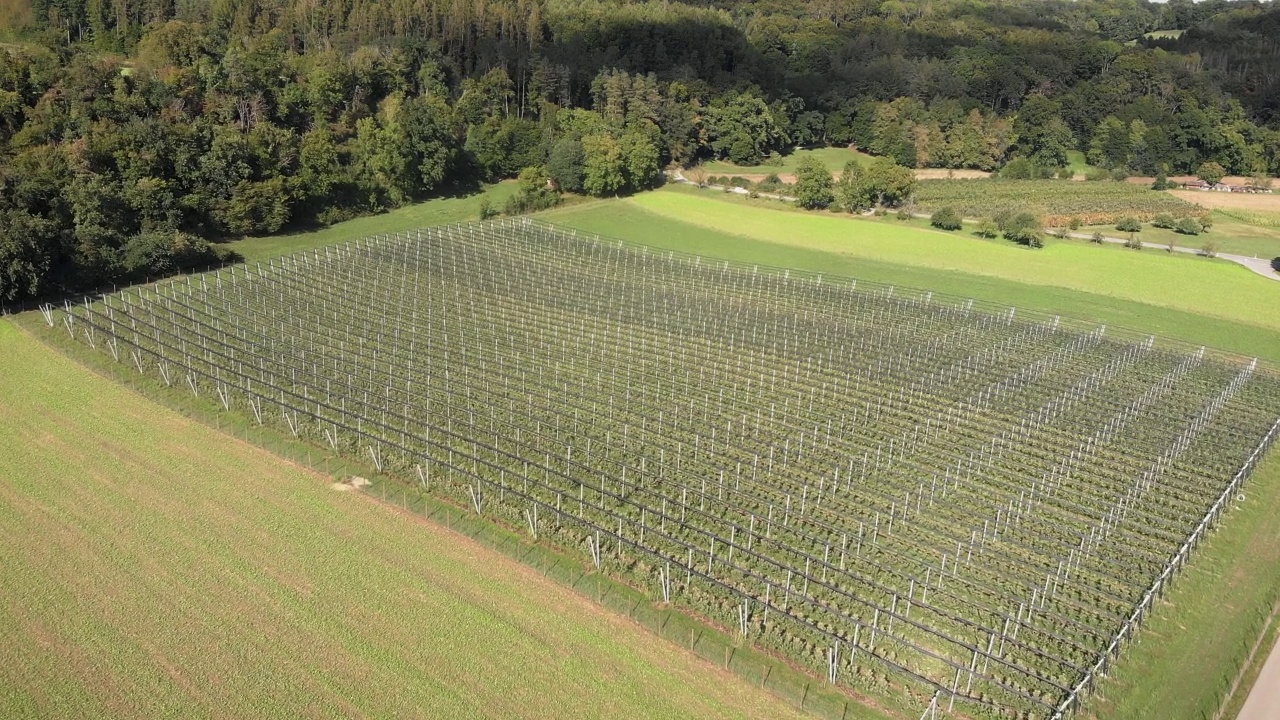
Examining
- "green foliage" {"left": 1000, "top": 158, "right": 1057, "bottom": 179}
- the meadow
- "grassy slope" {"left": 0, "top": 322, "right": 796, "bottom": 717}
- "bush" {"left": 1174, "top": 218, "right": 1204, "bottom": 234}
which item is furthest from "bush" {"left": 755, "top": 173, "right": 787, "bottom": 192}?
"grassy slope" {"left": 0, "top": 322, "right": 796, "bottom": 717}

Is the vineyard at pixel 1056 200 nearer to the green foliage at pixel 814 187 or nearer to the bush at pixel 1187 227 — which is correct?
the bush at pixel 1187 227

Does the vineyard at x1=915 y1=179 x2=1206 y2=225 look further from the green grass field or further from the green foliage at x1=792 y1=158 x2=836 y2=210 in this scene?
the green grass field

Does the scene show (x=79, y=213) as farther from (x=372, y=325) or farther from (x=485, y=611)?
(x=485, y=611)

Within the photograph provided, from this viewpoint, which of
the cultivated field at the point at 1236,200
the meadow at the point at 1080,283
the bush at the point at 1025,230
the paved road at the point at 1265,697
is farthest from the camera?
the cultivated field at the point at 1236,200

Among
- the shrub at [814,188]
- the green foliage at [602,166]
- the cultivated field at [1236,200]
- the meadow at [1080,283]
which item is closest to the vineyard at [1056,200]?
the cultivated field at [1236,200]

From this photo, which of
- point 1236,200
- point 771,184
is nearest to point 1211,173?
point 1236,200
